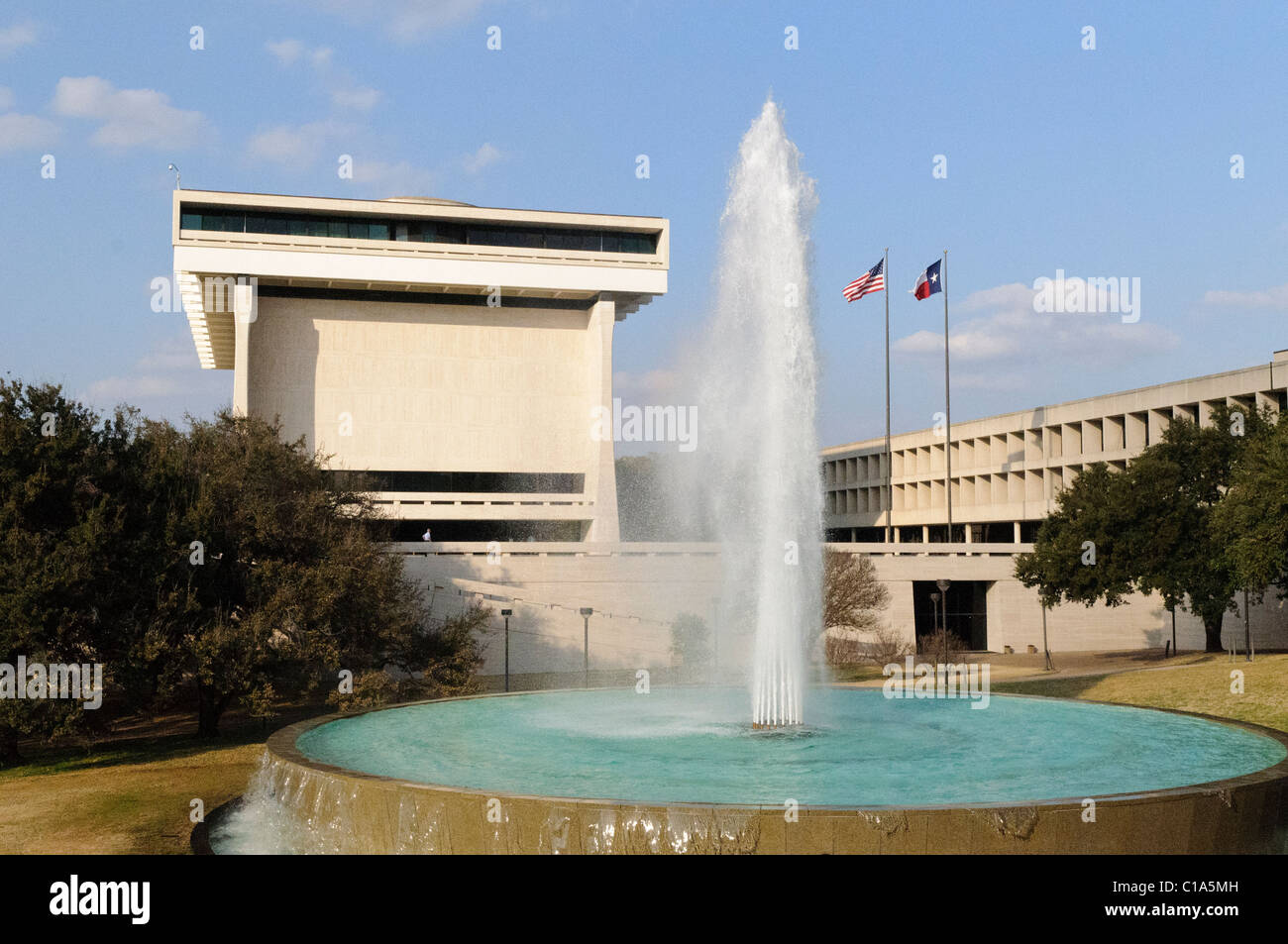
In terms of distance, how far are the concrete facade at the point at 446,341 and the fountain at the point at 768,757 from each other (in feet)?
110

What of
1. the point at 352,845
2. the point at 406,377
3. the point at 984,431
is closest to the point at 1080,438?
the point at 984,431

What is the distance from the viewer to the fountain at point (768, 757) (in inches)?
433

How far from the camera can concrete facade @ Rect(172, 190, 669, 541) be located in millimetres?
54812

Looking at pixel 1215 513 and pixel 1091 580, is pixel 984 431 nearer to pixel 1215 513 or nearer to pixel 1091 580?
pixel 1091 580

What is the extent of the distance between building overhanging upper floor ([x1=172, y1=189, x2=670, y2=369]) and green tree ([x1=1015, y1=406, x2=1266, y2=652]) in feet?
80.7

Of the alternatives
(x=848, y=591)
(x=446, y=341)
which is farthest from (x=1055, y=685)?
(x=446, y=341)

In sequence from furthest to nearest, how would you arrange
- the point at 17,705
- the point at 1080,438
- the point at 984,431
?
1. the point at 984,431
2. the point at 1080,438
3. the point at 17,705

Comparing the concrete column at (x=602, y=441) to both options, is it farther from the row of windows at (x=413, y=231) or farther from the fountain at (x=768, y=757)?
the fountain at (x=768, y=757)

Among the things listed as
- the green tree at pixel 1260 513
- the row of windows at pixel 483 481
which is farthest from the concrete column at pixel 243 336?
the green tree at pixel 1260 513

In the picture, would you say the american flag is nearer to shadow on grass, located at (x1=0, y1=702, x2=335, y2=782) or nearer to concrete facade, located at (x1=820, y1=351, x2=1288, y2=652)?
concrete facade, located at (x1=820, y1=351, x2=1288, y2=652)

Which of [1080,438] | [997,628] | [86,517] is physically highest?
[1080,438]

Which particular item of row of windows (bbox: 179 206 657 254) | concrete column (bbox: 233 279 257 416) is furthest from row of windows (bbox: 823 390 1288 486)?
concrete column (bbox: 233 279 257 416)

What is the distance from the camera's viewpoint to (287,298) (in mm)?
56812

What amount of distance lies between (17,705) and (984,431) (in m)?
62.7
